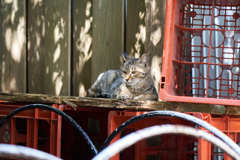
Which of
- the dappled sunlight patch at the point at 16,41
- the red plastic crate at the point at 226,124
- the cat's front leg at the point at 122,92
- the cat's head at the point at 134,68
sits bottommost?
the red plastic crate at the point at 226,124

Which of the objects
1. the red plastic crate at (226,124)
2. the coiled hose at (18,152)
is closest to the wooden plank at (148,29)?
the red plastic crate at (226,124)

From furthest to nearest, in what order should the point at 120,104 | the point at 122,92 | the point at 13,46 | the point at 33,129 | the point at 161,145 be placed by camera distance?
the point at 13,46, the point at 122,92, the point at 161,145, the point at 33,129, the point at 120,104

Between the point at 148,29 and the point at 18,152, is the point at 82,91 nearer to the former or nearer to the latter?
the point at 148,29

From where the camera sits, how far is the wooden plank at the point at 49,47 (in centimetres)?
298

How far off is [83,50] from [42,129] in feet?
2.31

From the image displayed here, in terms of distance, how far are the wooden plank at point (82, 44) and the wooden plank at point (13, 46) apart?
463 mm

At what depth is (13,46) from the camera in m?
3.11

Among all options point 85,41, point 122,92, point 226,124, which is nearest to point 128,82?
point 122,92

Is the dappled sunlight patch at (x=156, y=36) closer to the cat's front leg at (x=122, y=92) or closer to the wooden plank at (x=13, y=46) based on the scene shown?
the cat's front leg at (x=122, y=92)

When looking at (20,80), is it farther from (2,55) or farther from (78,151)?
(78,151)

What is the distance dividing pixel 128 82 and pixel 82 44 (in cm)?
52

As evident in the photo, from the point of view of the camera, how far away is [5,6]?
3104 millimetres

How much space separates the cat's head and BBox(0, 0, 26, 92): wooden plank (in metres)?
0.93

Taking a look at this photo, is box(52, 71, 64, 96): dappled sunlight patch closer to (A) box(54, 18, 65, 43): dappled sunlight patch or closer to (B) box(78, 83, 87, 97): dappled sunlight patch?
(B) box(78, 83, 87, 97): dappled sunlight patch
